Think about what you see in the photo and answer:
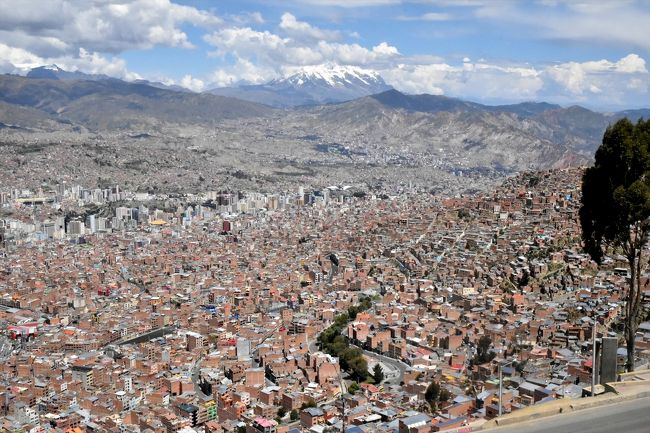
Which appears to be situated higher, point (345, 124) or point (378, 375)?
point (345, 124)

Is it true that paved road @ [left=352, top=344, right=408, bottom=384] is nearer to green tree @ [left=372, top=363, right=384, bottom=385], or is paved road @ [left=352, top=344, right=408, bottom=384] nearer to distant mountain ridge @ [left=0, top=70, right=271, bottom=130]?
green tree @ [left=372, top=363, right=384, bottom=385]

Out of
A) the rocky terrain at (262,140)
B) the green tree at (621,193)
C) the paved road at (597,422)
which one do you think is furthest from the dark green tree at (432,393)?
the rocky terrain at (262,140)

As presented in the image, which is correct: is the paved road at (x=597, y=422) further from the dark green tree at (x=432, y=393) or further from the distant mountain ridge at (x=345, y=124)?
the distant mountain ridge at (x=345, y=124)

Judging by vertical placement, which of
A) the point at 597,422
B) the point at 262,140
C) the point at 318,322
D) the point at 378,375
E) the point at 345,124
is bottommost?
the point at 318,322

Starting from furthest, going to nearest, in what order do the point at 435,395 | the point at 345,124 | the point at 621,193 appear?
the point at 345,124, the point at 435,395, the point at 621,193

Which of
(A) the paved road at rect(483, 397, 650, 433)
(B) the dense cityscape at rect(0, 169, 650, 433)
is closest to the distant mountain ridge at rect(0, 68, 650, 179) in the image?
(B) the dense cityscape at rect(0, 169, 650, 433)

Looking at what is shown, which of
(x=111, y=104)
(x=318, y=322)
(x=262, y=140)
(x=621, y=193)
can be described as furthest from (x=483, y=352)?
(x=111, y=104)

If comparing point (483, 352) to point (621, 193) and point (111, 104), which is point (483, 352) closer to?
point (621, 193)
